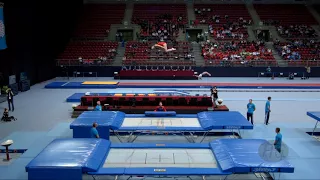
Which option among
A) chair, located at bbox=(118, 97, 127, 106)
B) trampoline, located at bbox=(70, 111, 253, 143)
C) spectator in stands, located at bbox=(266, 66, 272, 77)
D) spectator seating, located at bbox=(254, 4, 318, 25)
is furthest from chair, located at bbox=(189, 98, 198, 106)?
spectator seating, located at bbox=(254, 4, 318, 25)

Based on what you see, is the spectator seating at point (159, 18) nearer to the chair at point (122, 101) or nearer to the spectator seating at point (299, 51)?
the spectator seating at point (299, 51)

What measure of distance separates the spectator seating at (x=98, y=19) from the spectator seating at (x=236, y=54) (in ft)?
40.3

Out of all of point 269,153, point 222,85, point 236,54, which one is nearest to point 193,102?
point 269,153

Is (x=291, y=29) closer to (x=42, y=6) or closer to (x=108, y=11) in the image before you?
(x=108, y=11)

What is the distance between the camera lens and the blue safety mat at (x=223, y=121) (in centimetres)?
1056

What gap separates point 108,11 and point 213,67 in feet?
59.0

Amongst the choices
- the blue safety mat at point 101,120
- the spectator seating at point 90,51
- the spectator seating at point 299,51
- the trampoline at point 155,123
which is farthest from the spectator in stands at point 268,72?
the blue safety mat at point 101,120

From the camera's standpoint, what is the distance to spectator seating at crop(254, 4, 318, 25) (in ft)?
121

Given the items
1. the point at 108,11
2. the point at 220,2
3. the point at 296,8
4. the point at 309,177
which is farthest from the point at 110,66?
the point at 296,8

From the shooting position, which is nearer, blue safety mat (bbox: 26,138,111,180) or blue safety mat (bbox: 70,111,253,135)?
blue safety mat (bbox: 26,138,111,180)

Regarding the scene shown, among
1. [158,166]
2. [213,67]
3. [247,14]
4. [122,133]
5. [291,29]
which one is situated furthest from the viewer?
[247,14]

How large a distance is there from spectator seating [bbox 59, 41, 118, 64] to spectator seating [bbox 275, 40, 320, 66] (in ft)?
56.8

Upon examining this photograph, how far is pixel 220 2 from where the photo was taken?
40875mm

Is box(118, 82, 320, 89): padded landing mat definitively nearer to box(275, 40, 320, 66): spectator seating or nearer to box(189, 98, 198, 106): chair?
box(275, 40, 320, 66): spectator seating
